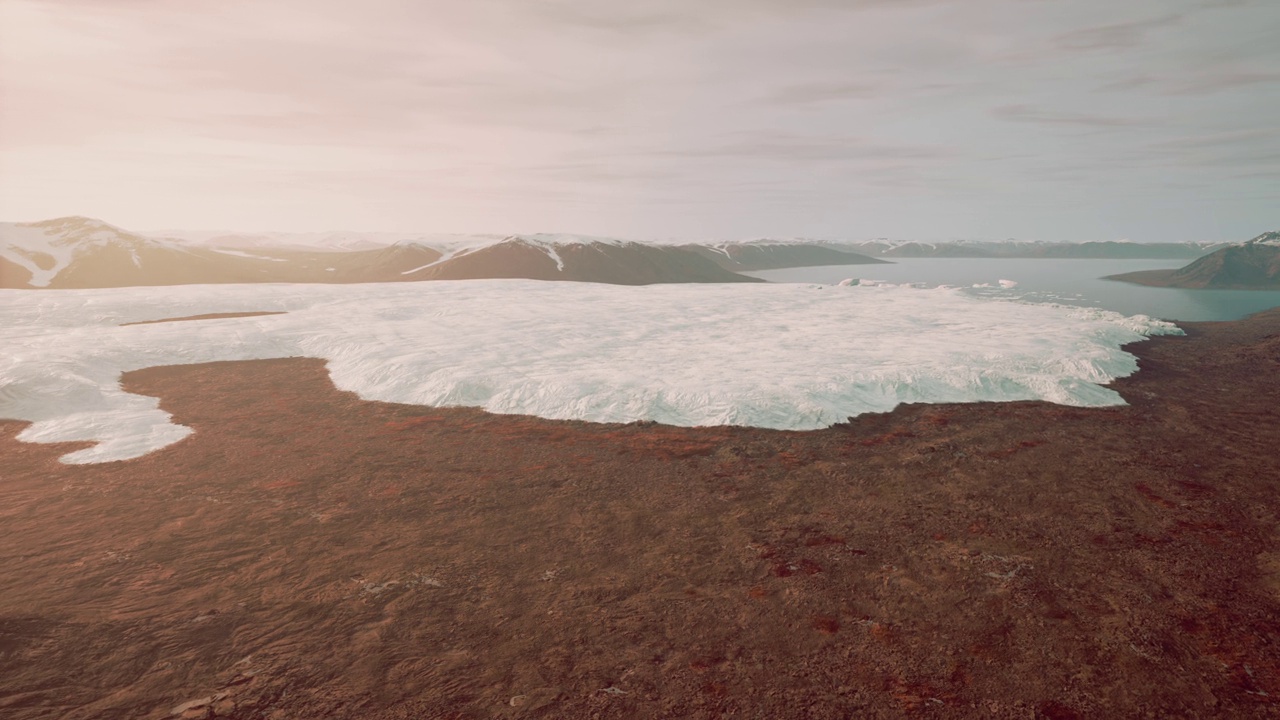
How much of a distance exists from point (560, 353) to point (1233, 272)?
207 meters

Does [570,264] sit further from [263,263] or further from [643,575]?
[643,575]

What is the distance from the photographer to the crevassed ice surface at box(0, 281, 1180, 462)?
1984 centimetres

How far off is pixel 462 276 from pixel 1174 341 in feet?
372

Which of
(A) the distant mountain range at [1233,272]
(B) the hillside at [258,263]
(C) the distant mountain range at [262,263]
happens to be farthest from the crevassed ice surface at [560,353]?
(A) the distant mountain range at [1233,272]

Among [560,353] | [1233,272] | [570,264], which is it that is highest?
[570,264]

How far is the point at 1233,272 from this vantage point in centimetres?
14538

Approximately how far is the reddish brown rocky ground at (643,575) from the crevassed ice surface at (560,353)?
2.63 metres

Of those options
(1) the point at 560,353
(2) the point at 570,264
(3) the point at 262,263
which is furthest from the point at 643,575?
(3) the point at 262,263

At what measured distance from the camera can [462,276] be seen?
118000 millimetres

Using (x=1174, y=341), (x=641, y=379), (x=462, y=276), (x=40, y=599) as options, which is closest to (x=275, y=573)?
(x=40, y=599)

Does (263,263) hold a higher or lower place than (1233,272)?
higher

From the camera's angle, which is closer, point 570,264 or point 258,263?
point 570,264

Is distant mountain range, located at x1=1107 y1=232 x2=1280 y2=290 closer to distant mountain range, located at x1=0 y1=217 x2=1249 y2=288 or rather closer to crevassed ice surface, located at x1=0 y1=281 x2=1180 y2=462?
distant mountain range, located at x1=0 y1=217 x2=1249 y2=288

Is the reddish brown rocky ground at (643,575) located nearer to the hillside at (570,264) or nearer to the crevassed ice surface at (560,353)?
the crevassed ice surface at (560,353)
